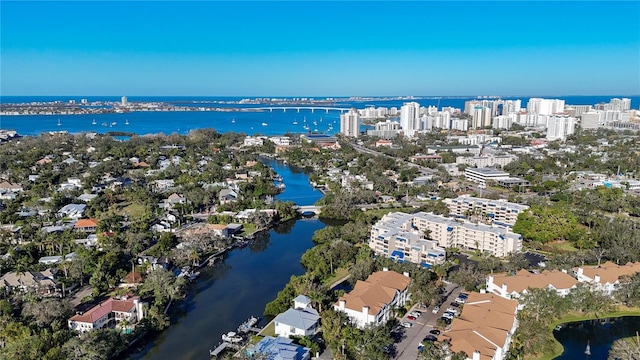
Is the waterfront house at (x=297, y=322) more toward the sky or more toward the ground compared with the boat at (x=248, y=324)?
more toward the sky

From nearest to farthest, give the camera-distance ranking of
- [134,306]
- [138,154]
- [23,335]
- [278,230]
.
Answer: [23,335] < [134,306] < [278,230] < [138,154]

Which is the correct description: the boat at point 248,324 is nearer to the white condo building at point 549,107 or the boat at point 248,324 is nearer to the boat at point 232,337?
the boat at point 232,337

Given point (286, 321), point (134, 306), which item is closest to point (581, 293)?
point (286, 321)

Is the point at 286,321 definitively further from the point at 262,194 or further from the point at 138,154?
the point at 138,154

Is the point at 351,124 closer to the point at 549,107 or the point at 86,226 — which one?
the point at 549,107

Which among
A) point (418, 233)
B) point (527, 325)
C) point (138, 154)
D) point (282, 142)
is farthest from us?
point (282, 142)

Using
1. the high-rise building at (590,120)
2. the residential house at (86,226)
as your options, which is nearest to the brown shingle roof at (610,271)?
the residential house at (86,226)

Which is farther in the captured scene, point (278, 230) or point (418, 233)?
point (278, 230)
